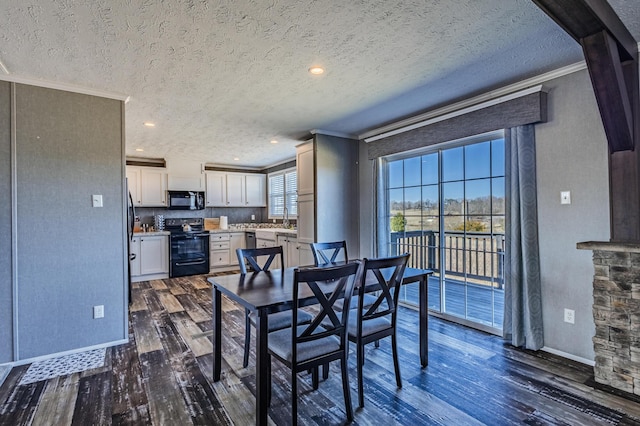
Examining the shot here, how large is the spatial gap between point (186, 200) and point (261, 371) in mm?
5741

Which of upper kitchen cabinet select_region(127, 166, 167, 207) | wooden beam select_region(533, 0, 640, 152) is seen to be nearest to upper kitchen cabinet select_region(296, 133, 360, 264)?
wooden beam select_region(533, 0, 640, 152)

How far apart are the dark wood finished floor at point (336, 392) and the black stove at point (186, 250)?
10.8 ft

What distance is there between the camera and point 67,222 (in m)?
2.95

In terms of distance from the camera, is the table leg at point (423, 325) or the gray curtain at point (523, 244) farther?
the gray curtain at point (523, 244)

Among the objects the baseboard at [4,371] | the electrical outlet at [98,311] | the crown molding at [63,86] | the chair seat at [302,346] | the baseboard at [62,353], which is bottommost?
the baseboard at [4,371]

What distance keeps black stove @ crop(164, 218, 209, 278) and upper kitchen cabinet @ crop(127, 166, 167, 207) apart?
1.81 feet

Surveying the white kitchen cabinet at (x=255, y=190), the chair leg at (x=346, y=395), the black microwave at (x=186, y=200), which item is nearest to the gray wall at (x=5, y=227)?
the chair leg at (x=346, y=395)

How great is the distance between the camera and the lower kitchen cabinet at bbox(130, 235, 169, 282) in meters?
5.99

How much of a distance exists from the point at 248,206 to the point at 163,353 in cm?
509

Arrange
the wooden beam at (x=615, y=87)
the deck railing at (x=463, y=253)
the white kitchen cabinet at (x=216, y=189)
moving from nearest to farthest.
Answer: the wooden beam at (x=615, y=87) → the deck railing at (x=463, y=253) → the white kitchen cabinet at (x=216, y=189)

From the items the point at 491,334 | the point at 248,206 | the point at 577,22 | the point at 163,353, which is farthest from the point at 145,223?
the point at 577,22

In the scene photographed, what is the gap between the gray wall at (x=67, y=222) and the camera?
110 inches

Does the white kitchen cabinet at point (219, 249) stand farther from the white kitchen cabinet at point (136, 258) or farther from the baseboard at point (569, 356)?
the baseboard at point (569, 356)

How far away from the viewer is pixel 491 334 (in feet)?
10.8
